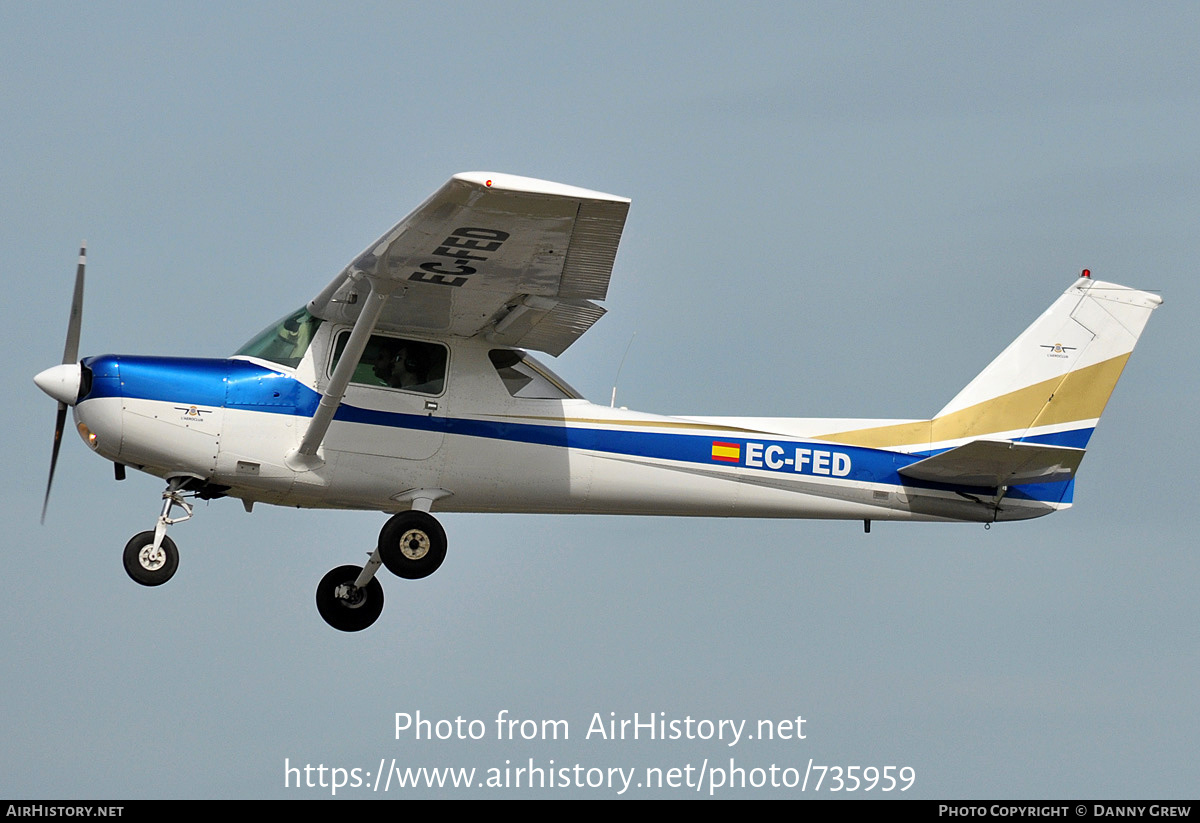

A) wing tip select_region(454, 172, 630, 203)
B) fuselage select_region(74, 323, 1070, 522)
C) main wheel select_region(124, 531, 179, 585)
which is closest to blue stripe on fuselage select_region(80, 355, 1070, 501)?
fuselage select_region(74, 323, 1070, 522)

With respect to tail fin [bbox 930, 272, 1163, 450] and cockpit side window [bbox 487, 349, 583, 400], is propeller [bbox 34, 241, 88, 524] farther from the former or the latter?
tail fin [bbox 930, 272, 1163, 450]

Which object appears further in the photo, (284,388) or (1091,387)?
(1091,387)

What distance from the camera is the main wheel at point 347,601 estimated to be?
48.1 feet

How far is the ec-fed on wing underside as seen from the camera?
11.5 meters

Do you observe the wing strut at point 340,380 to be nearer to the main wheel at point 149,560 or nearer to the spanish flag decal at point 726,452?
the main wheel at point 149,560

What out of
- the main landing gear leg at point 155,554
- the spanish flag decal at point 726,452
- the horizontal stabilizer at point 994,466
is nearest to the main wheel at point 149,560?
the main landing gear leg at point 155,554

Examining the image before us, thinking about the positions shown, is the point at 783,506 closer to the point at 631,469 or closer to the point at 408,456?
→ the point at 631,469

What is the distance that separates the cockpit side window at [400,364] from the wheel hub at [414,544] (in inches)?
45.1

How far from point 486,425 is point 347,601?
2.12m

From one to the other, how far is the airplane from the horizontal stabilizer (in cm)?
2

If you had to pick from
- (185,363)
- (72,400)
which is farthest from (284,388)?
(72,400)

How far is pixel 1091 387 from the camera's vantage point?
15336 mm

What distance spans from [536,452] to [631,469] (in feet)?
2.73

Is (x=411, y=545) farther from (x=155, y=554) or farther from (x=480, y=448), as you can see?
(x=155, y=554)
